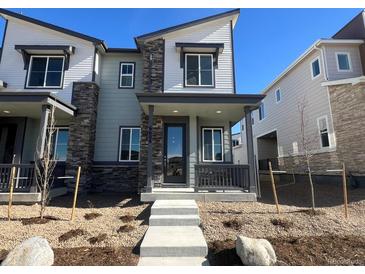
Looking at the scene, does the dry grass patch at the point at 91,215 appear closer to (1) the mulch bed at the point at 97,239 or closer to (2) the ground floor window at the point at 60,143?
(1) the mulch bed at the point at 97,239

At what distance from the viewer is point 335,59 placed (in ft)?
38.4

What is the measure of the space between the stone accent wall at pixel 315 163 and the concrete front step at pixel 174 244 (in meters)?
8.55

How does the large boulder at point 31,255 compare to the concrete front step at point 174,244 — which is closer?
the large boulder at point 31,255

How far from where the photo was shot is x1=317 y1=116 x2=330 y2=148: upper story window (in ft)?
37.4

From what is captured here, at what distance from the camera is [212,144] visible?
9953mm

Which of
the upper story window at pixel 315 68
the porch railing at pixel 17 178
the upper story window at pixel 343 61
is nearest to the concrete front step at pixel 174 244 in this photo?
the porch railing at pixel 17 178

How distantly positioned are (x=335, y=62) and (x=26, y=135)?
1535 cm

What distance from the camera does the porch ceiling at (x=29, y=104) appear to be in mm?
7855

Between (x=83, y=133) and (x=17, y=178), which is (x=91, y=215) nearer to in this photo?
(x=17, y=178)

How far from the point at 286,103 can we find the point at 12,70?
15.4 metres

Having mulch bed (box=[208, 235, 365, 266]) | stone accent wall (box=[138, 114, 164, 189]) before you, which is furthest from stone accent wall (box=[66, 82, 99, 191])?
mulch bed (box=[208, 235, 365, 266])

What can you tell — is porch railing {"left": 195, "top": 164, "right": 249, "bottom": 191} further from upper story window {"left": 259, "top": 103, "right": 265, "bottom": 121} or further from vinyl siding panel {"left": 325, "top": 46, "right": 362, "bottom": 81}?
upper story window {"left": 259, "top": 103, "right": 265, "bottom": 121}

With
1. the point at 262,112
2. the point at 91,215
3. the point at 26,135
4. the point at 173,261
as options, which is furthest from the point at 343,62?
the point at 26,135
